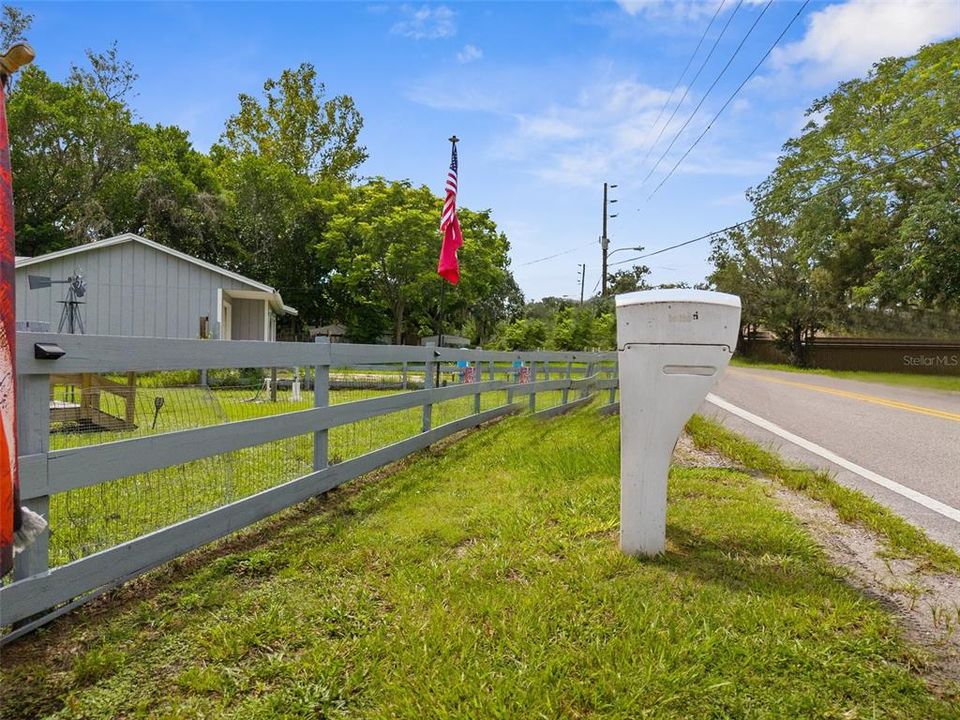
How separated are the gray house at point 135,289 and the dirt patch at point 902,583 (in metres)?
17.7

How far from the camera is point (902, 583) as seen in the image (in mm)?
2930

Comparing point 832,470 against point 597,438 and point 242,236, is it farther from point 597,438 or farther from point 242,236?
point 242,236

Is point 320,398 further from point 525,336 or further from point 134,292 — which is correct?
point 525,336

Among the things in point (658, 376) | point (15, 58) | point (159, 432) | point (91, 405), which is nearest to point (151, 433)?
point (159, 432)

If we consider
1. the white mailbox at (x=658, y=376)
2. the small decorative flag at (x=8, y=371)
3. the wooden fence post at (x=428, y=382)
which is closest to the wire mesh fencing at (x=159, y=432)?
the small decorative flag at (x=8, y=371)

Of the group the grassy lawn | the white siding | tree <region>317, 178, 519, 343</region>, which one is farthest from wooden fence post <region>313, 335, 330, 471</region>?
tree <region>317, 178, 519, 343</region>

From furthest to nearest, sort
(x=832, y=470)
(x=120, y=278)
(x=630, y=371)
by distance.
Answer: (x=120, y=278) → (x=832, y=470) → (x=630, y=371)

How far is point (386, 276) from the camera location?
3259 cm

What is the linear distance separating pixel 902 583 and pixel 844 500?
4.68ft

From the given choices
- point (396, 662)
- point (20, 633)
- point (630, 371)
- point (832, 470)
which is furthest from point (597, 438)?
point (20, 633)

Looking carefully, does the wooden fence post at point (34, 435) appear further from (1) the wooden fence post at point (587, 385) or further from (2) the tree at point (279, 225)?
(2) the tree at point (279, 225)

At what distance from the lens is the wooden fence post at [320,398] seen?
4168 millimetres

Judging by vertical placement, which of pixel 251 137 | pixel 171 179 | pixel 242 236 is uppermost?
pixel 251 137

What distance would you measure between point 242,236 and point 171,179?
16.1 feet
